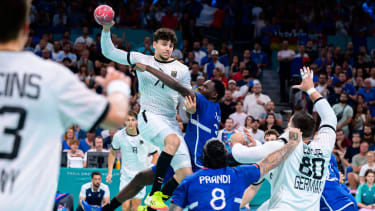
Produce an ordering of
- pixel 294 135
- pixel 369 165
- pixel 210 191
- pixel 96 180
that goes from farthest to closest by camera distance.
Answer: pixel 369 165
pixel 96 180
pixel 294 135
pixel 210 191

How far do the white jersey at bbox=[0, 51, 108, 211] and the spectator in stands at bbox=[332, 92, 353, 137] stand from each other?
49.0 ft

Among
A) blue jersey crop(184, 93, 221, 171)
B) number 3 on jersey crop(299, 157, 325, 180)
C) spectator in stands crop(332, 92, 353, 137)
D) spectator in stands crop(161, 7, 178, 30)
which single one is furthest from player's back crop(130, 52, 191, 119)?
spectator in stands crop(161, 7, 178, 30)

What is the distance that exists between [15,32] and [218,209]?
340cm

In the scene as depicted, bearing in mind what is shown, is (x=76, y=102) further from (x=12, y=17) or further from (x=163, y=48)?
(x=163, y=48)

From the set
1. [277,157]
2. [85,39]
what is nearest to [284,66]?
[85,39]

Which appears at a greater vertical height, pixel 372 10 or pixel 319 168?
pixel 372 10

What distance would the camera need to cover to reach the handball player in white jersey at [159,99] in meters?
8.09

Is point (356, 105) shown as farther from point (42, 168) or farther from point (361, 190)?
point (42, 168)

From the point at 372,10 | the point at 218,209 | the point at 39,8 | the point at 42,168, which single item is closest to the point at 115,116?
the point at 42,168

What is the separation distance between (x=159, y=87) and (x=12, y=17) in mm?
5287

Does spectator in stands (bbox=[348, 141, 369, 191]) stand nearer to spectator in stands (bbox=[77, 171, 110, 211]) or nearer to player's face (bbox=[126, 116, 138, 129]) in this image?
player's face (bbox=[126, 116, 138, 129])

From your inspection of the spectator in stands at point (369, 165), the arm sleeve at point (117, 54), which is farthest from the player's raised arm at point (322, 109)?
the spectator in stands at point (369, 165)

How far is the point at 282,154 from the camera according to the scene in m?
6.67

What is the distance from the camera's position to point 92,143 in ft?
50.3
